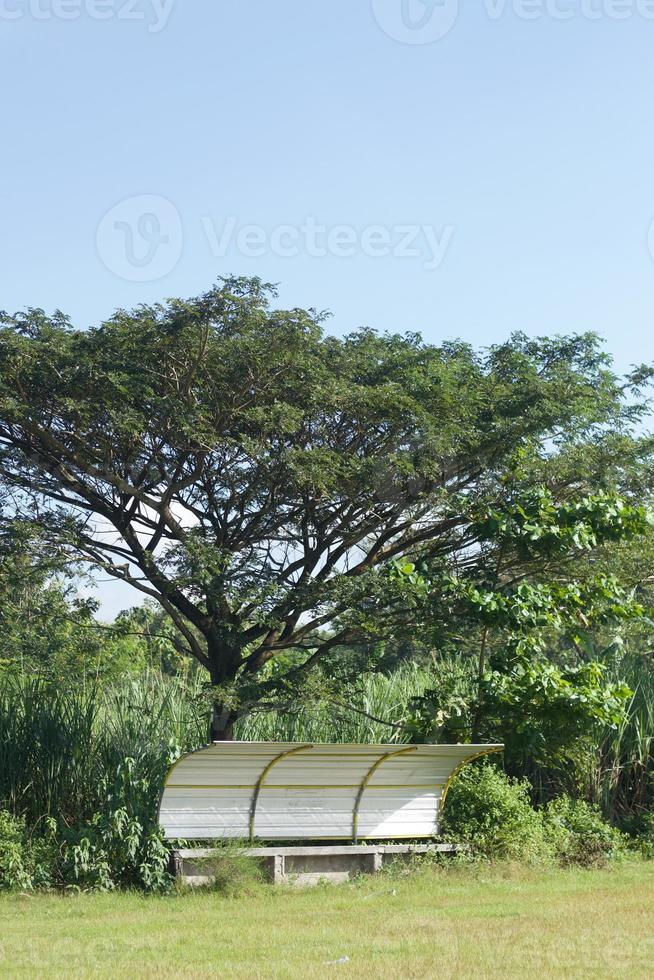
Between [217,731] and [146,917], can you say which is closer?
[146,917]

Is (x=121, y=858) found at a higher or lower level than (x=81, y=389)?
lower

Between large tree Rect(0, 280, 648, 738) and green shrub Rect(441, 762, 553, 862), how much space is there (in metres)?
2.14

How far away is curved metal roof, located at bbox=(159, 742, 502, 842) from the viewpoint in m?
11.4

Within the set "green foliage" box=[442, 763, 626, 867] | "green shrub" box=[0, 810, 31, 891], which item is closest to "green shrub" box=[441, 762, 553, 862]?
"green foliage" box=[442, 763, 626, 867]

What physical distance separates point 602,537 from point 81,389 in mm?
6672

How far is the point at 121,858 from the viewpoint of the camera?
447 inches

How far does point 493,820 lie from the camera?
1275 centimetres

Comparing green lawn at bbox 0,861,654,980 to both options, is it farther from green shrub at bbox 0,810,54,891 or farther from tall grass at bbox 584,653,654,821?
tall grass at bbox 584,653,654,821

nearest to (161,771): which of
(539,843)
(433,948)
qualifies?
(539,843)

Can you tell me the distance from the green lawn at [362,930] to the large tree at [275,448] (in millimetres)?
2819

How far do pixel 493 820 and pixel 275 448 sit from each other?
5.30 metres

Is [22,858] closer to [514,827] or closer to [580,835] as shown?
[514,827]

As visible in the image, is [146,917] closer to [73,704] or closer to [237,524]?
[73,704]

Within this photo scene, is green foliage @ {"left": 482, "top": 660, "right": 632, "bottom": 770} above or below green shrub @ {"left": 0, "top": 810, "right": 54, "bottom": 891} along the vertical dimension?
above
